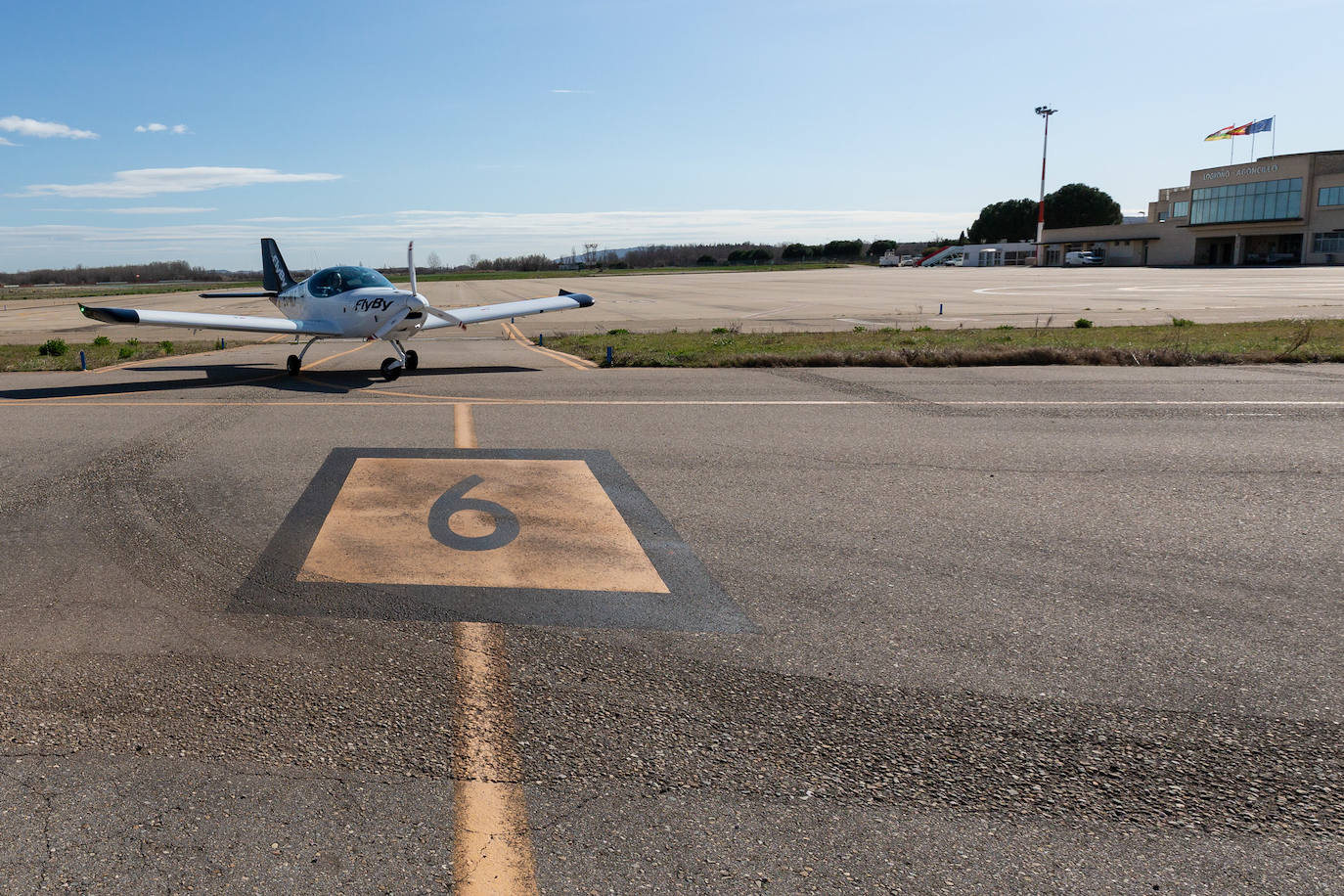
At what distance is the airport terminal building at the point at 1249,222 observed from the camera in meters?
95.7

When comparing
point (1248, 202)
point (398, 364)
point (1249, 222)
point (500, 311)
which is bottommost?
point (398, 364)

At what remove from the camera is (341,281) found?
17.9m

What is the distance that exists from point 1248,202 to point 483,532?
11989cm

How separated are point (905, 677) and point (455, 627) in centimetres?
241

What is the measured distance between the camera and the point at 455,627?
16.6 feet

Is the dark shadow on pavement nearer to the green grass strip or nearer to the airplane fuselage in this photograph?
the airplane fuselage

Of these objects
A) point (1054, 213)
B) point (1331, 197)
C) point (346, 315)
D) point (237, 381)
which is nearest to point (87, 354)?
point (237, 381)

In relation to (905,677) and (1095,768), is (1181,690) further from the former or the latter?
(905,677)

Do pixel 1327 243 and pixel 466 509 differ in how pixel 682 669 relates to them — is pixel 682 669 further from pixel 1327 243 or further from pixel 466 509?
pixel 1327 243

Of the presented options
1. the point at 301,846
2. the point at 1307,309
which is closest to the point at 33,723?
the point at 301,846

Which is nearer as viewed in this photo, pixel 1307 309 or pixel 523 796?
pixel 523 796

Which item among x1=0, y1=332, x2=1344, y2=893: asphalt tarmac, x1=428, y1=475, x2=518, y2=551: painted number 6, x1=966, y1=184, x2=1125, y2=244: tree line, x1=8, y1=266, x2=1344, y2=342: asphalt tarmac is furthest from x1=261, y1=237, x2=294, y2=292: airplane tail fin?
x1=966, y1=184, x2=1125, y2=244: tree line

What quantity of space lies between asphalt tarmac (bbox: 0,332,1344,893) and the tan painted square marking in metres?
0.05

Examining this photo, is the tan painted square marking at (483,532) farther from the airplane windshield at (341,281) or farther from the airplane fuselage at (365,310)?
the airplane windshield at (341,281)
